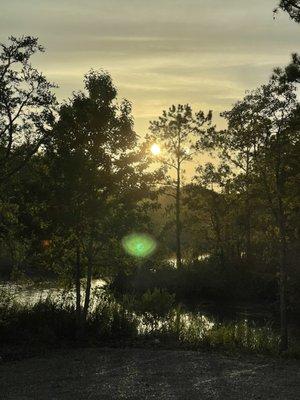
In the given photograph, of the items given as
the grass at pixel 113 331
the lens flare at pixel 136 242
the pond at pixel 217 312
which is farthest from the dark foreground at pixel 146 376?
the pond at pixel 217 312

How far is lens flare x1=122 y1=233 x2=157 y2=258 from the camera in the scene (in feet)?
58.0

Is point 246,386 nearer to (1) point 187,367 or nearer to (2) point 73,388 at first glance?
(1) point 187,367

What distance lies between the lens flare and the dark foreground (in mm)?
3430

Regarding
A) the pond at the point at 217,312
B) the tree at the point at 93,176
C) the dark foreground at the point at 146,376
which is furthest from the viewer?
the pond at the point at 217,312

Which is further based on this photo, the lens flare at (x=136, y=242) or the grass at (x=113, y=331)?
the lens flare at (x=136, y=242)

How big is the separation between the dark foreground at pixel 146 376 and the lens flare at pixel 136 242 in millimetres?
3430

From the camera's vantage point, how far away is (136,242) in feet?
61.3

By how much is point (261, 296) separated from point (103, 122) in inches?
829

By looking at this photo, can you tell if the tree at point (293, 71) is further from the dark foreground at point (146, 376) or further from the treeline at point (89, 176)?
the dark foreground at point (146, 376)

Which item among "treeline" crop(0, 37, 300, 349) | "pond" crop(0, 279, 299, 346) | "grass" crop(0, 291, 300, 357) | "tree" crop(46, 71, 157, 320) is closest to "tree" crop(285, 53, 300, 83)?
"treeline" crop(0, 37, 300, 349)

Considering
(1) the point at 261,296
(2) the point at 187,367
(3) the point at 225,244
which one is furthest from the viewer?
(3) the point at 225,244

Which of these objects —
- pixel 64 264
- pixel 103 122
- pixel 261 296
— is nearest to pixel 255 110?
pixel 103 122

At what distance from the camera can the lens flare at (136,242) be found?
17.7m

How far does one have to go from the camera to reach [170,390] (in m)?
11.8
